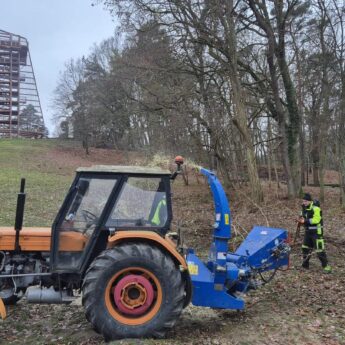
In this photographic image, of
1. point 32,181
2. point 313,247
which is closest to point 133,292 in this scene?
point 313,247

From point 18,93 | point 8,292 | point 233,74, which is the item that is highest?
point 18,93

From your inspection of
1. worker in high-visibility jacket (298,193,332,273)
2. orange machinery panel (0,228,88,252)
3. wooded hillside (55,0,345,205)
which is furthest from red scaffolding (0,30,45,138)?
orange machinery panel (0,228,88,252)

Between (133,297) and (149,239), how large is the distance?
741 millimetres

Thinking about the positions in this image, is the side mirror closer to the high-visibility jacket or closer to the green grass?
the high-visibility jacket

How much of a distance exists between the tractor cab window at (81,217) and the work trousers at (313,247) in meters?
5.10

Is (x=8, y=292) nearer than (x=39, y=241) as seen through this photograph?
No

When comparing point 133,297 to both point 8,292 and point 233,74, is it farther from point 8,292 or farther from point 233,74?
point 233,74

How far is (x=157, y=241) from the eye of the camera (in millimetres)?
5773

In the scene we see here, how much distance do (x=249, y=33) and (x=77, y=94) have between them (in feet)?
105

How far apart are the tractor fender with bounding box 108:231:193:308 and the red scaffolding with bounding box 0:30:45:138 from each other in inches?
2585

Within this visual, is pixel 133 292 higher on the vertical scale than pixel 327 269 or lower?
higher

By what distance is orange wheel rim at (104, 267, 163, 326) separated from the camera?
565 cm

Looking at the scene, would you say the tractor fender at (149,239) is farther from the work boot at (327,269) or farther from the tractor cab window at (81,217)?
the work boot at (327,269)

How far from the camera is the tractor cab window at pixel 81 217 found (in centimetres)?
594
